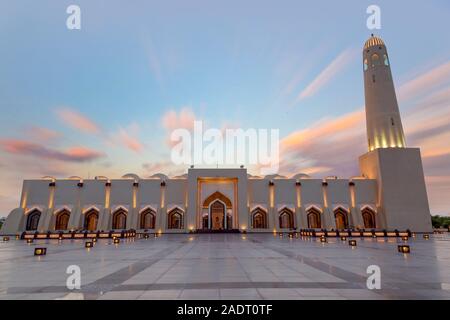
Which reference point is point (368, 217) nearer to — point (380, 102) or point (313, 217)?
point (313, 217)

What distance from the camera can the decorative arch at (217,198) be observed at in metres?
38.9

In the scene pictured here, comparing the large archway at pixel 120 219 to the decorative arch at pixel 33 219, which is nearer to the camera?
the decorative arch at pixel 33 219

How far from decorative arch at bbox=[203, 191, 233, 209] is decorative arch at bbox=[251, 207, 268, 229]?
353 cm

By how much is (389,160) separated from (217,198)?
22.0 m

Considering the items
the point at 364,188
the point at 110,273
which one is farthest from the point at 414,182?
the point at 110,273

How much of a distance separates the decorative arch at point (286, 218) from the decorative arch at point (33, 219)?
3001 cm

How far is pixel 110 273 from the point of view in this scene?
6.56 meters

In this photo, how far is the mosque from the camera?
34469 millimetres

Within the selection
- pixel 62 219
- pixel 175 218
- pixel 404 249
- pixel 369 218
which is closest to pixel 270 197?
pixel 175 218

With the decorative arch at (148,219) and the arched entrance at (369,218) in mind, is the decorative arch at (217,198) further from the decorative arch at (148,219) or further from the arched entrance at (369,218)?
the arched entrance at (369,218)

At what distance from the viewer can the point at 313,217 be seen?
3753 cm

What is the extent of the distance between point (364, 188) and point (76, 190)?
3634 centimetres

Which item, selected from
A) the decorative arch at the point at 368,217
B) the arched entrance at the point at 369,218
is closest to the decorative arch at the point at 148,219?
the decorative arch at the point at 368,217
